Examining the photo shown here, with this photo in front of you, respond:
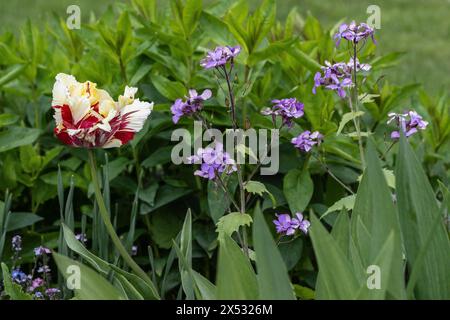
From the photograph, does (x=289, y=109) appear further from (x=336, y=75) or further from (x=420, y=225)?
(x=420, y=225)

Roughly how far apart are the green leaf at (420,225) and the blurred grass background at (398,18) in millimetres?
5409

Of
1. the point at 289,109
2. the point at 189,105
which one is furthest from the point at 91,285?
the point at 289,109

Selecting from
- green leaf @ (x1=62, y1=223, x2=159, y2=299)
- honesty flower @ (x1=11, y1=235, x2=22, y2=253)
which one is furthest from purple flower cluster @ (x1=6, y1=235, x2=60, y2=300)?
green leaf @ (x1=62, y1=223, x2=159, y2=299)

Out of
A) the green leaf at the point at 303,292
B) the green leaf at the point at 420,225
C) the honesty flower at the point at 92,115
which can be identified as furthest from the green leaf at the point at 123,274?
the green leaf at the point at 303,292

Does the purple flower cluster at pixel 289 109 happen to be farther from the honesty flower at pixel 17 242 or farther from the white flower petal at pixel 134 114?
the honesty flower at pixel 17 242

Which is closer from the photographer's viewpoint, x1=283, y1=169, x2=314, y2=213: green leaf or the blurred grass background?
x1=283, y1=169, x2=314, y2=213: green leaf

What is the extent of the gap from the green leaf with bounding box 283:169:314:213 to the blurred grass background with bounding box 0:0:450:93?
434 cm

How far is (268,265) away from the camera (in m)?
1.30

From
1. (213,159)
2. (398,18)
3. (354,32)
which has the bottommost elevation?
(213,159)

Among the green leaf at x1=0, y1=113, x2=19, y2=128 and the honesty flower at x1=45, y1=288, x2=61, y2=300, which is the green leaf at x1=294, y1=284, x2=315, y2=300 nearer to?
the honesty flower at x1=45, y1=288, x2=61, y2=300

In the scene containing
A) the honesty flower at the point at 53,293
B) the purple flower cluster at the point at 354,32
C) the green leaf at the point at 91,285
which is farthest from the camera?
the honesty flower at the point at 53,293

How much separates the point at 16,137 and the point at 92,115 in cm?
122

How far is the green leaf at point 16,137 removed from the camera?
287 centimetres

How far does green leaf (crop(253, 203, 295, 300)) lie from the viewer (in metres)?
1.28
